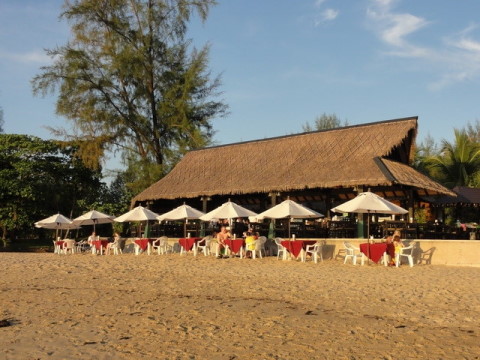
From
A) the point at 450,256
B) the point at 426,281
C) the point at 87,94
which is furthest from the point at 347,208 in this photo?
the point at 87,94

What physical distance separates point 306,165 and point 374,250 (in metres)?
6.99

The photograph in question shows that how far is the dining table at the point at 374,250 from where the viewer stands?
14.1 metres

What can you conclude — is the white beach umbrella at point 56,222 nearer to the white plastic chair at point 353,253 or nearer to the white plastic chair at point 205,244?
the white plastic chair at point 205,244

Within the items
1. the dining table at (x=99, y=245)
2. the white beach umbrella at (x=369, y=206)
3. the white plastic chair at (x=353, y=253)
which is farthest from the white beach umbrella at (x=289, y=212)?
the dining table at (x=99, y=245)

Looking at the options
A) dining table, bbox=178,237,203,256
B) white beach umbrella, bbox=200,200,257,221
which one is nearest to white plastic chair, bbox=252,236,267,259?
white beach umbrella, bbox=200,200,257,221

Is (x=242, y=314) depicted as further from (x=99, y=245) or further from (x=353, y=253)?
(x=99, y=245)

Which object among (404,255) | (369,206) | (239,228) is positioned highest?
(369,206)

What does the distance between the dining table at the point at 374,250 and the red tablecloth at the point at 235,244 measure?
162 inches

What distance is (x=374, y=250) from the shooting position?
14.1 meters

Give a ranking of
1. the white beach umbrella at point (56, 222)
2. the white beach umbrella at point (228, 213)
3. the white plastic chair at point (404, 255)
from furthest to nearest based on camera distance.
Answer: the white beach umbrella at point (56, 222) < the white beach umbrella at point (228, 213) < the white plastic chair at point (404, 255)

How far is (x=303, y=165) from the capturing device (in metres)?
20.8

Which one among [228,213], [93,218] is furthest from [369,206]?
[93,218]

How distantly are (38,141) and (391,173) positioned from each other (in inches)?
925

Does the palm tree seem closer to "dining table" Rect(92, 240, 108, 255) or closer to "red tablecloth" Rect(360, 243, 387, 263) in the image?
"red tablecloth" Rect(360, 243, 387, 263)
